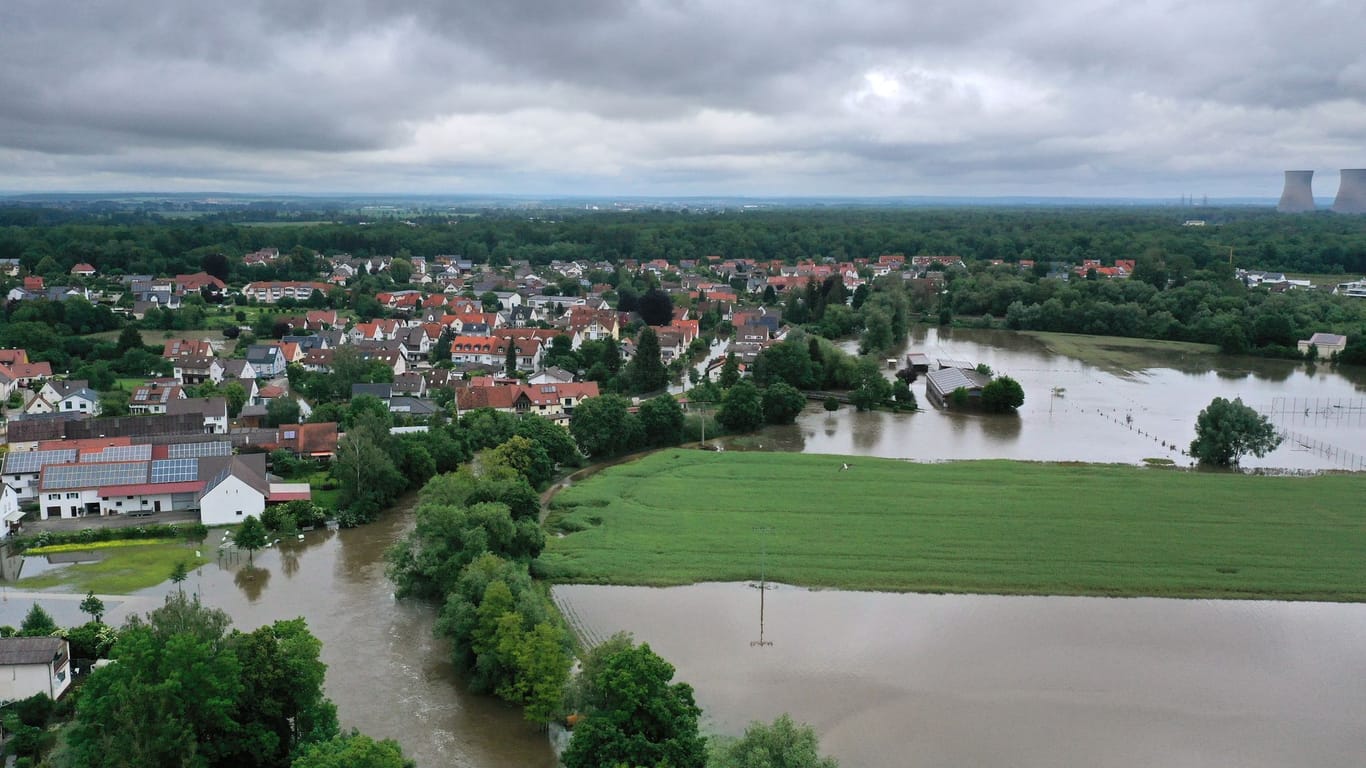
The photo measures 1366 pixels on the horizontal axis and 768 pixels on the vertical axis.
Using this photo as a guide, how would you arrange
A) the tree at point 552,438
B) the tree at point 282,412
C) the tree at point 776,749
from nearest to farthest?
the tree at point 776,749, the tree at point 552,438, the tree at point 282,412

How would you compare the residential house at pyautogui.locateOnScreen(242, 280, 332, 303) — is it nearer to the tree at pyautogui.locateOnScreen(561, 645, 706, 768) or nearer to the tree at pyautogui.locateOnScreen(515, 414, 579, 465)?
the tree at pyautogui.locateOnScreen(515, 414, 579, 465)

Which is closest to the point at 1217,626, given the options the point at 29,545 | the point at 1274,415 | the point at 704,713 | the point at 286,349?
the point at 704,713

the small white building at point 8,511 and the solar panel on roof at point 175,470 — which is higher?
the solar panel on roof at point 175,470

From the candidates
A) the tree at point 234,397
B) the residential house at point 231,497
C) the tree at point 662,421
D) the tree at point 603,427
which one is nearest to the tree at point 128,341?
the tree at point 234,397

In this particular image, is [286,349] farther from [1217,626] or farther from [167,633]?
[1217,626]

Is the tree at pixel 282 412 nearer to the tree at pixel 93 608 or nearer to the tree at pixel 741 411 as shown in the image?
the tree at pixel 741 411

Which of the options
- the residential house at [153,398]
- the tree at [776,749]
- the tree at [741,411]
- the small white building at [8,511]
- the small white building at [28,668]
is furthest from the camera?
the residential house at [153,398]

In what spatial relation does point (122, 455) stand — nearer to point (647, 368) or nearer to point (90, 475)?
point (90, 475)
